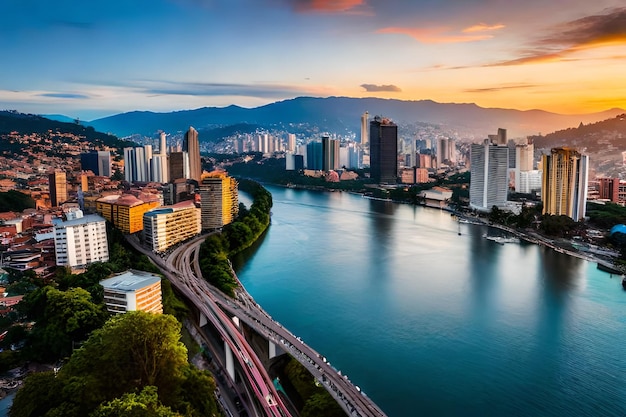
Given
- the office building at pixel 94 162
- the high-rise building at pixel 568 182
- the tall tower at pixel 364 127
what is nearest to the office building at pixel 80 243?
the office building at pixel 94 162

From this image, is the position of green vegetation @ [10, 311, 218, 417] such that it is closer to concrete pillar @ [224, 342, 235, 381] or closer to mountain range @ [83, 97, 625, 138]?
concrete pillar @ [224, 342, 235, 381]

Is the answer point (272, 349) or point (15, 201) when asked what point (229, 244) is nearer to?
point (15, 201)

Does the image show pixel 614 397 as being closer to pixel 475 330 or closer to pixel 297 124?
pixel 475 330

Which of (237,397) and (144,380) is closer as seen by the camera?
(144,380)

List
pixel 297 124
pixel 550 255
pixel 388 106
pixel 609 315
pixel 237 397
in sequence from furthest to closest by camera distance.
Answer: pixel 388 106 → pixel 297 124 → pixel 550 255 → pixel 609 315 → pixel 237 397

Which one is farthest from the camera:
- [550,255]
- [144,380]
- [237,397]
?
[550,255]

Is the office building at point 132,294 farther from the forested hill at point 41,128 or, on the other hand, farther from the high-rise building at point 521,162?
the forested hill at point 41,128

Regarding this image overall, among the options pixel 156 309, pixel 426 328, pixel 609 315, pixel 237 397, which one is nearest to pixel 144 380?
pixel 237 397
